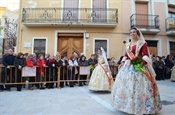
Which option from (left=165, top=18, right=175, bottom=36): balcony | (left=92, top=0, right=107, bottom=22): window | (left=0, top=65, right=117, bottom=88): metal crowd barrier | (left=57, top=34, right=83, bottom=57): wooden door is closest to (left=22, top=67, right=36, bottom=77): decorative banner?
(left=0, top=65, right=117, bottom=88): metal crowd barrier

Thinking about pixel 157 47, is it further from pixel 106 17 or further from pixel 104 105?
pixel 104 105

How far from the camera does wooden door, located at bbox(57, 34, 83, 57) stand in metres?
14.0

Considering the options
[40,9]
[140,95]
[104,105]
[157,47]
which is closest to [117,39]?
[157,47]

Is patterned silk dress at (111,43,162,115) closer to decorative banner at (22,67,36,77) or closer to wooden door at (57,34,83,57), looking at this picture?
decorative banner at (22,67,36,77)

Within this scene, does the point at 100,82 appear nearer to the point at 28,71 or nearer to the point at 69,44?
the point at 28,71

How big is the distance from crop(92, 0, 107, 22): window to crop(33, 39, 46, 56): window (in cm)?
393

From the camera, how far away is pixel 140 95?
3922mm

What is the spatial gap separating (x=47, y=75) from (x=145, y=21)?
907cm

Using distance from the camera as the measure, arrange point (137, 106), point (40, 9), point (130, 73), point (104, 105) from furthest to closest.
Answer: point (40, 9)
point (104, 105)
point (130, 73)
point (137, 106)

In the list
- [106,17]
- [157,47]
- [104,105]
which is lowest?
[104,105]

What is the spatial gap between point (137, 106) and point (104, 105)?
4.76 feet

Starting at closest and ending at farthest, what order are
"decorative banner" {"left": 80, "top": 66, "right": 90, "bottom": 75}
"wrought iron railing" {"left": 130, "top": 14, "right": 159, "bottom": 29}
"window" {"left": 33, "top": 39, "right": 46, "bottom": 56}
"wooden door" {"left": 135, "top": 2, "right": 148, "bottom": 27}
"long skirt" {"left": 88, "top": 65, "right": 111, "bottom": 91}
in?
"long skirt" {"left": 88, "top": 65, "right": 111, "bottom": 91} → "decorative banner" {"left": 80, "top": 66, "right": 90, "bottom": 75} → "window" {"left": 33, "top": 39, "right": 46, "bottom": 56} → "wrought iron railing" {"left": 130, "top": 14, "right": 159, "bottom": 29} → "wooden door" {"left": 135, "top": 2, "right": 148, "bottom": 27}

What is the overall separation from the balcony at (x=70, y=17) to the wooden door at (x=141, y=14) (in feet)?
5.91

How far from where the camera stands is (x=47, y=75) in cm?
895
